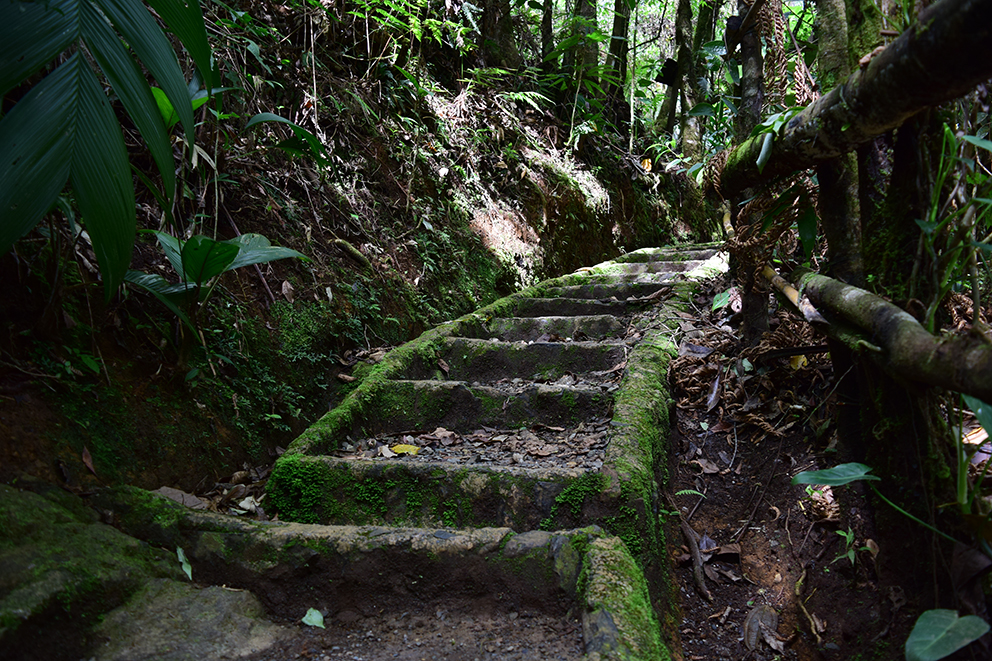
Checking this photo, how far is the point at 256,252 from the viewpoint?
6.39 ft

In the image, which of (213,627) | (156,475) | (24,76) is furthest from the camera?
(156,475)

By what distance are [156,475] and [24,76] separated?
4.11ft

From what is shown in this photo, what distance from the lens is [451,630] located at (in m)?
1.39

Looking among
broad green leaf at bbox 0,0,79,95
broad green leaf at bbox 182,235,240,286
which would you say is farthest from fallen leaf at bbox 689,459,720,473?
broad green leaf at bbox 0,0,79,95

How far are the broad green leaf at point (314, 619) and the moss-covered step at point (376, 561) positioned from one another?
0.03m

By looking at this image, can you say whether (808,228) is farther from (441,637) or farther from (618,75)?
(618,75)

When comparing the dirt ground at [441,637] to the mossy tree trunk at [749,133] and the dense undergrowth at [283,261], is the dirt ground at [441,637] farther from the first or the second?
the mossy tree trunk at [749,133]

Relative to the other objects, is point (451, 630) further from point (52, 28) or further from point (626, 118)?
point (626, 118)

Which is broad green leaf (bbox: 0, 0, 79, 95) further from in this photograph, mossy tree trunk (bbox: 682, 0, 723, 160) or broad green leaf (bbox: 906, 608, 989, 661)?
mossy tree trunk (bbox: 682, 0, 723, 160)

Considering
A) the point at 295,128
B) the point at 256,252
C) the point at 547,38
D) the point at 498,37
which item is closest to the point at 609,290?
the point at 295,128

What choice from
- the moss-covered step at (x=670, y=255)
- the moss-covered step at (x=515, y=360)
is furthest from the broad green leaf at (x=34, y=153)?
the moss-covered step at (x=670, y=255)

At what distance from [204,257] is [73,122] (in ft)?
2.40

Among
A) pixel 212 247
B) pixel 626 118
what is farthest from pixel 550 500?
pixel 626 118

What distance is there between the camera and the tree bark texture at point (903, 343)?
33.1 inches
